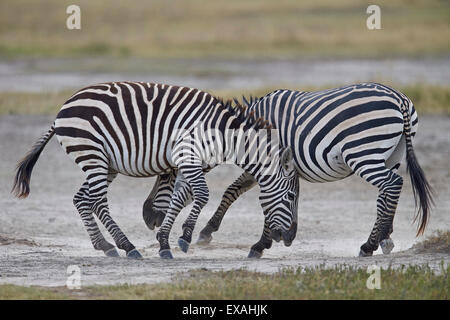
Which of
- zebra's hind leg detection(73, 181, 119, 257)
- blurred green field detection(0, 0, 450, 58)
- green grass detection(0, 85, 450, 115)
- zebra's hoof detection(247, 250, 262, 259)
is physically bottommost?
zebra's hoof detection(247, 250, 262, 259)

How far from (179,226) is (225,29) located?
20548 mm

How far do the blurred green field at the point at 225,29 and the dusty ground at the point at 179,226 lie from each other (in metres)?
11.9

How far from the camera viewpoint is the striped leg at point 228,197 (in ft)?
32.1

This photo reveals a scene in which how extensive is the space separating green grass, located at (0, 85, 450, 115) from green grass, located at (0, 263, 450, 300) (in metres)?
10.1

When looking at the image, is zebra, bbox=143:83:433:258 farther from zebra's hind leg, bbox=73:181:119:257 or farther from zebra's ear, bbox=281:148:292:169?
zebra's hind leg, bbox=73:181:119:257

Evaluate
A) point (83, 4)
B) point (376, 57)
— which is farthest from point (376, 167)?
point (83, 4)

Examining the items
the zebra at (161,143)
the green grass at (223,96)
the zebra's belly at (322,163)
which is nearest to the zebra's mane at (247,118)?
the zebra at (161,143)

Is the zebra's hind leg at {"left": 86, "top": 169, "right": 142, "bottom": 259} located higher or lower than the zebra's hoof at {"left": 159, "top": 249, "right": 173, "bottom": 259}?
higher

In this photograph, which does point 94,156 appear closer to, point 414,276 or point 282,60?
point 414,276

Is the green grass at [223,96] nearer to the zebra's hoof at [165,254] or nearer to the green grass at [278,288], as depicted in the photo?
the zebra's hoof at [165,254]

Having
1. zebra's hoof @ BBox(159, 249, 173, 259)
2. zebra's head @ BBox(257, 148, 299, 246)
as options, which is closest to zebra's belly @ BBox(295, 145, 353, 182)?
zebra's head @ BBox(257, 148, 299, 246)

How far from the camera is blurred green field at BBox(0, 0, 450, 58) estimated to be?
27.0m

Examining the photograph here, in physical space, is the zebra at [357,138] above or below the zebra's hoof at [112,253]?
above

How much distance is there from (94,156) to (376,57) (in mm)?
17329
